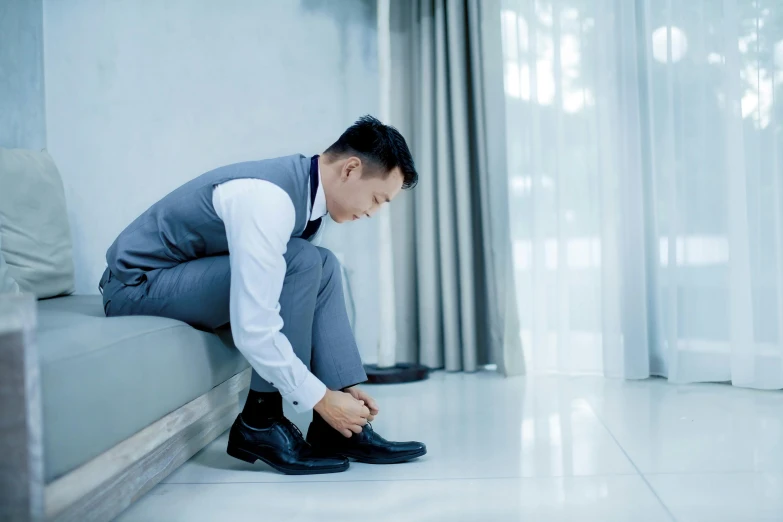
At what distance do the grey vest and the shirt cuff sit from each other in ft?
1.05

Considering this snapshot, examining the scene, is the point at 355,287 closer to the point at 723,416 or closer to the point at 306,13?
the point at 306,13

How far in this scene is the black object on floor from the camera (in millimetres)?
2230

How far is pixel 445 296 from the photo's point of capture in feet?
7.81

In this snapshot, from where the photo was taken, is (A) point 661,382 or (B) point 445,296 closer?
(A) point 661,382

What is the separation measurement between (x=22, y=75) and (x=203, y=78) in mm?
636

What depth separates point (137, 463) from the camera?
1.10m

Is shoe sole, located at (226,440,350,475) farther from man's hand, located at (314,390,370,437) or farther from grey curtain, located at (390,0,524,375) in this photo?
grey curtain, located at (390,0,524,375)

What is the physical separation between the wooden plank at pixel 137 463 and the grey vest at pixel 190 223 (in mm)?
304

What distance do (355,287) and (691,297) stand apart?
121 centimetres

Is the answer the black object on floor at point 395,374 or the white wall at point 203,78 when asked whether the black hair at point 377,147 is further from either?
the white wall at point 203,78

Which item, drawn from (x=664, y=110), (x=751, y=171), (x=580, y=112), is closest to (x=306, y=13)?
(x=580, y=112)

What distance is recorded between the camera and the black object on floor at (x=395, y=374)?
223 cm

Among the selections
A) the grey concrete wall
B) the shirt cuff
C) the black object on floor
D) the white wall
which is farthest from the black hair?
the grey concrete wall

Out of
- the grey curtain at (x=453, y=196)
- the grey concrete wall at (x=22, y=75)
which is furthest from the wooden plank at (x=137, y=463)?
the grey concrete wall at (x=22, y=75)
